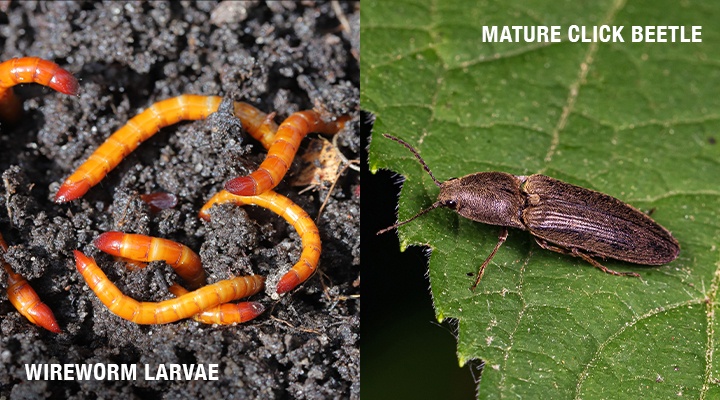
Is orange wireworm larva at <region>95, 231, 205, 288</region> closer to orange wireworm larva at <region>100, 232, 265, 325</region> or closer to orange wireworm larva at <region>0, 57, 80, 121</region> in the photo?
orange wireworm larva at <region>100, 232, 265, 325</region>

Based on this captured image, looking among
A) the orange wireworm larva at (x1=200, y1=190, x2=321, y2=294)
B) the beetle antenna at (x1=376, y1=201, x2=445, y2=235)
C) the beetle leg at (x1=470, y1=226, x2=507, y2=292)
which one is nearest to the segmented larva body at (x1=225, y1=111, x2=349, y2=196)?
the orange wireworm larva at (x1=200, y1=190, x2=321, y2=294)

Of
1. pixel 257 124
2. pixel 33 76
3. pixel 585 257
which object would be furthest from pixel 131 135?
pixel 585 257

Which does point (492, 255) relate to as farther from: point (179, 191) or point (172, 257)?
point (179, 191)

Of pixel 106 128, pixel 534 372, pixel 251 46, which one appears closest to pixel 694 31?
pixel 534 372

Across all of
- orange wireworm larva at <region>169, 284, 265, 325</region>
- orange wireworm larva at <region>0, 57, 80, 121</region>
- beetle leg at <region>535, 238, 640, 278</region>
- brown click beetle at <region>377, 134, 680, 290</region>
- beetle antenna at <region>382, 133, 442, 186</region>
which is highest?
orange wireworm larva at <region>0, 57, 80, 121</region>

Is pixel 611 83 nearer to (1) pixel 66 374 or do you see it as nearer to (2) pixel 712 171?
(2) pixel 712 171
